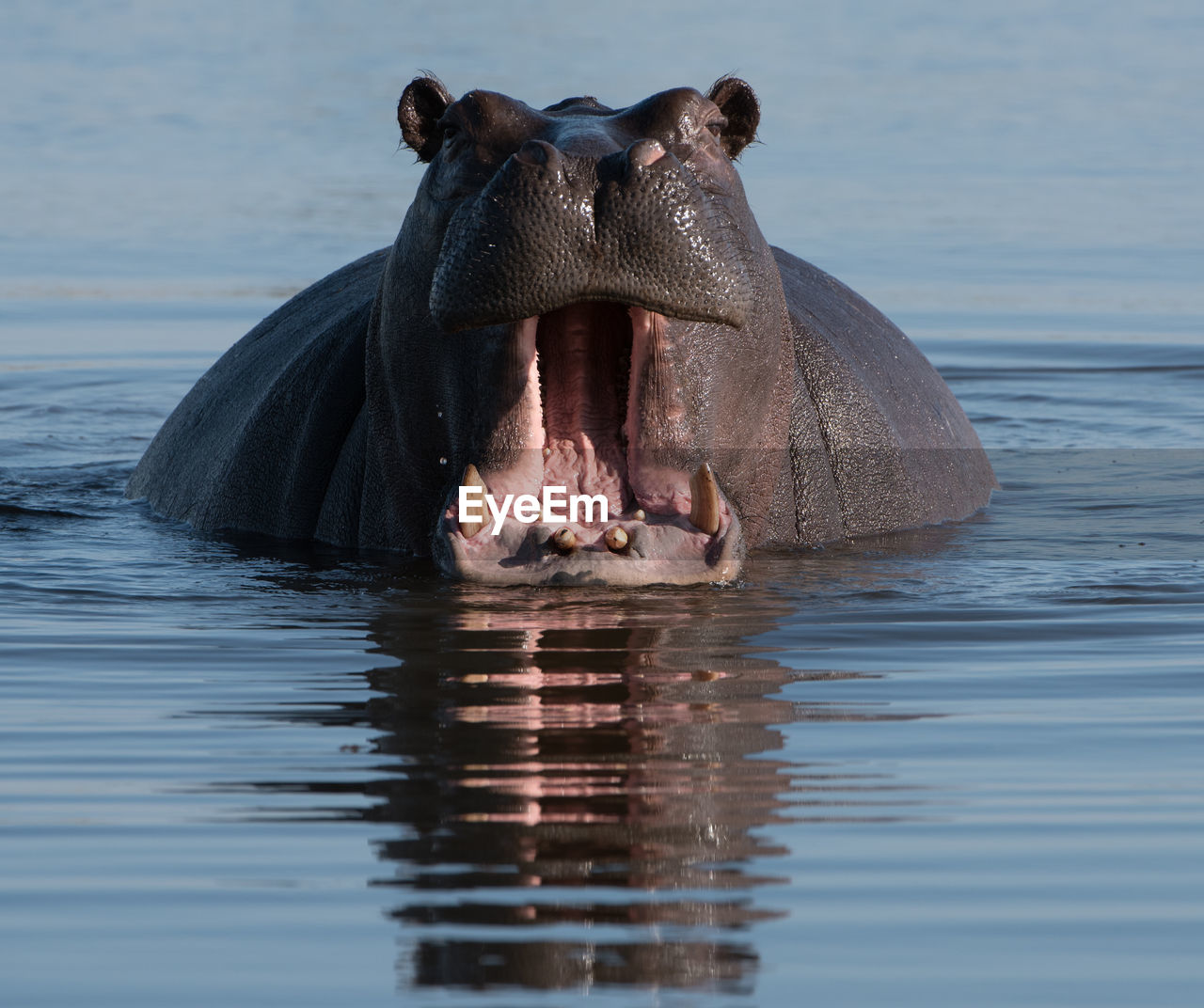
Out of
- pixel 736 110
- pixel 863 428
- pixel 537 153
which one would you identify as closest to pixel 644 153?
pixel 537 153

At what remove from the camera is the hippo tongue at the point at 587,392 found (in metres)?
6.26

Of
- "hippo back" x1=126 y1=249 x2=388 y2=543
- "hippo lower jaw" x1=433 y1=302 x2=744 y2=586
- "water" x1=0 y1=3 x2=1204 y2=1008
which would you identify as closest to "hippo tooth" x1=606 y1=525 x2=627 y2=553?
"hippo lower jaw" x1=433 y1=302 x2=744 y2=586

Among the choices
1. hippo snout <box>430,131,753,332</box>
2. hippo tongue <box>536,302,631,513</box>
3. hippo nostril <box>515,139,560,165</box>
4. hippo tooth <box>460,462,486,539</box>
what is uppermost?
hippo nostril <box>515,139,560,165</box>

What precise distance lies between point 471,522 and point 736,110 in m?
1.61

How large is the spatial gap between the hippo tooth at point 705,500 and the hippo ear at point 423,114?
4.36ft

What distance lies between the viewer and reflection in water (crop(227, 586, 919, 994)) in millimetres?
3334

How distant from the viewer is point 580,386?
20.9 ft

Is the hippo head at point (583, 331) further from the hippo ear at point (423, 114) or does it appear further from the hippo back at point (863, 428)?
the hippo back at point (863, 428)

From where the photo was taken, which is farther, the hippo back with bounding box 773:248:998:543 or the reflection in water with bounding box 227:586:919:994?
the hippo back with bounding box 773:248:998:543

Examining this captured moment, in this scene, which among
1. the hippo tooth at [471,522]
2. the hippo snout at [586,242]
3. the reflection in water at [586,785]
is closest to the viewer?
the reflection in water at [586,785]

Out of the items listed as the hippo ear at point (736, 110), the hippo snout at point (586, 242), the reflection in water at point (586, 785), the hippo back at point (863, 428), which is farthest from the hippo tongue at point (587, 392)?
the hippo back at point (863, 428)

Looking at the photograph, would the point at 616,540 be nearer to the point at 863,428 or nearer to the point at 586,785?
the point at 586,785

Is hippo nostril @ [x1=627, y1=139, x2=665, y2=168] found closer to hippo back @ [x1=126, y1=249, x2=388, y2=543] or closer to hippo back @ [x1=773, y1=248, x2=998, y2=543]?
hippo back @ [x1=773, y1=248, x2=998, y2=543]

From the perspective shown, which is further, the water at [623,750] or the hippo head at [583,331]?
the hippo head at [583,331]
